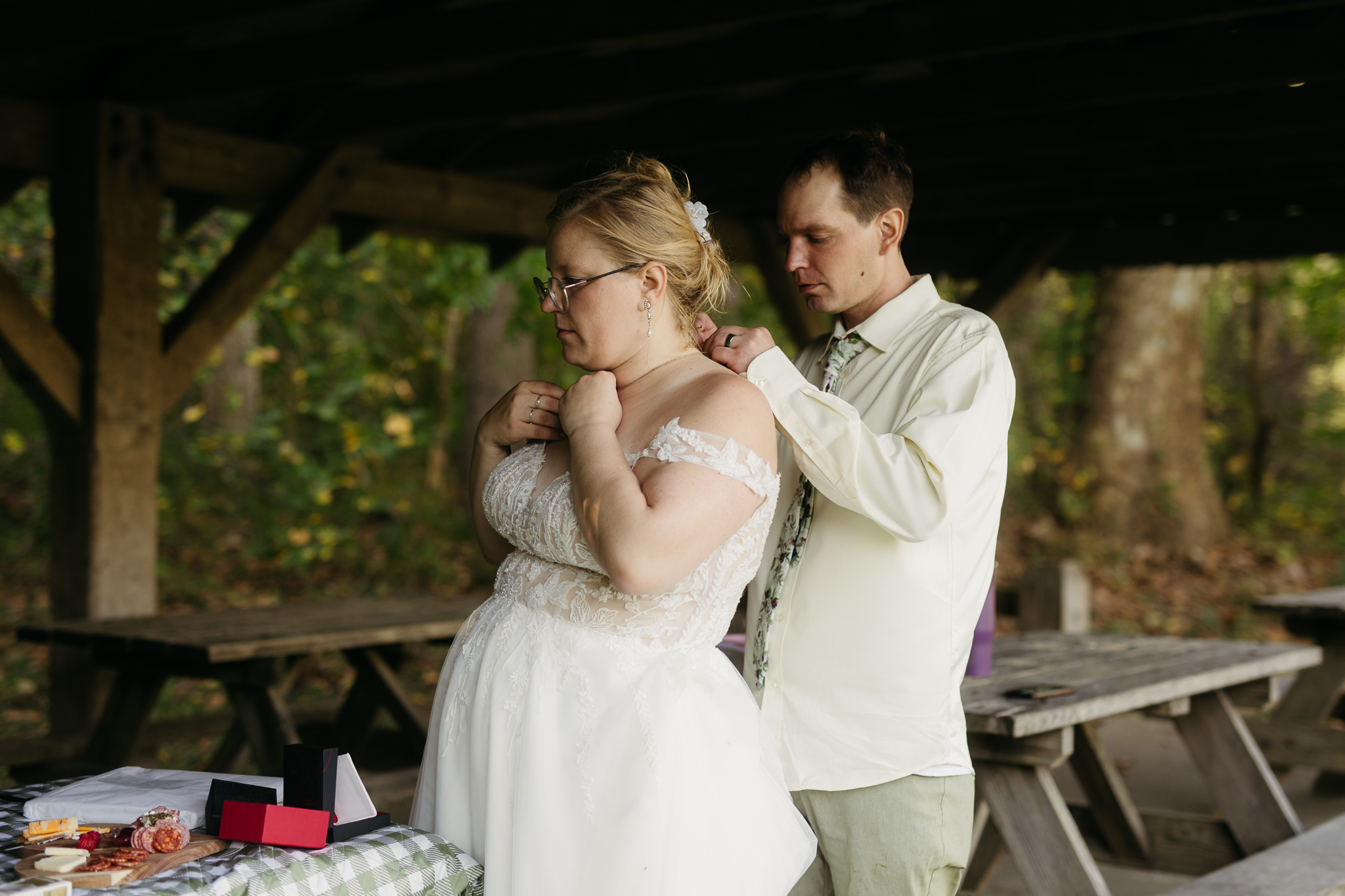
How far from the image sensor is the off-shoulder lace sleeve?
1803 mm

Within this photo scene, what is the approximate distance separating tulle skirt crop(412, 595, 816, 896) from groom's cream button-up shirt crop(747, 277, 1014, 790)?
262 mm

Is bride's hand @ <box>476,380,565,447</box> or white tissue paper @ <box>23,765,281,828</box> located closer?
white tissue paper @ <box>23,765,281,828</box>

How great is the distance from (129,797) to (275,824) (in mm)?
333

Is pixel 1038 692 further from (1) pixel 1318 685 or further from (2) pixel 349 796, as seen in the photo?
(1) pixel 1318 685

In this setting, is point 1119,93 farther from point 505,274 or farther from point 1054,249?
point 505,274

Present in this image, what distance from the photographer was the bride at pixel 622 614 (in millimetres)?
1771

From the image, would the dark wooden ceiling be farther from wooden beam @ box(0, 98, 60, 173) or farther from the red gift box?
the red gift box

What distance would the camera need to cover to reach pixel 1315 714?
577 cm

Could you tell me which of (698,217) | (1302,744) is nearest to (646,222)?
(698,217)

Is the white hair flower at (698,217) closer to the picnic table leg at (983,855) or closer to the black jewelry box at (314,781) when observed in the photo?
the black jewelry box at (314,781)

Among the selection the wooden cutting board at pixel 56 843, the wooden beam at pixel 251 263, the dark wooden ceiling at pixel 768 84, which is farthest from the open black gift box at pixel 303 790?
the wooden beam at pixel 251 263

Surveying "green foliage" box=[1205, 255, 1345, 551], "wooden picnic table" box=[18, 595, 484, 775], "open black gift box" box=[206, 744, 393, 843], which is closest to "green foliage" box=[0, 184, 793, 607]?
"wooden picnic table" box=[18, 595, 484, 775]

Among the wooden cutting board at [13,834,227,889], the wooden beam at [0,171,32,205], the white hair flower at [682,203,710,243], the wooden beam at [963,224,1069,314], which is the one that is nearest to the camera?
the wooden cutting board at [13,834,227,889]

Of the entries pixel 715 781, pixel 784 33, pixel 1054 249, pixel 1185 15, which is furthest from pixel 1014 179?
pixel 715 781
